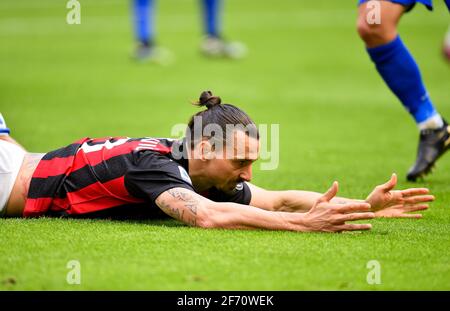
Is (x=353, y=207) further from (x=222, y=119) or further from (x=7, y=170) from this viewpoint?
(x=7, y=170)

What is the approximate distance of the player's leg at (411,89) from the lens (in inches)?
251

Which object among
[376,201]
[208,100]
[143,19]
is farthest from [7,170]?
[143,19]

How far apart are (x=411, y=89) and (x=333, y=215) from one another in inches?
86.4

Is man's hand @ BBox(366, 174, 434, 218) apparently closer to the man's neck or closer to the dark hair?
the dark hair

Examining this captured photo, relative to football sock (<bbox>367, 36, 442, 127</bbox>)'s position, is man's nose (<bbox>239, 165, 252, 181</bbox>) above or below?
below

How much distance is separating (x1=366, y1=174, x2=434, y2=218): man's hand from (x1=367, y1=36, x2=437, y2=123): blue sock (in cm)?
143

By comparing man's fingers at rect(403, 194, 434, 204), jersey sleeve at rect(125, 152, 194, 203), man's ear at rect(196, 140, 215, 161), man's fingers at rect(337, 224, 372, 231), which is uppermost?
man's ear at rect(196, 140, 215, 161)

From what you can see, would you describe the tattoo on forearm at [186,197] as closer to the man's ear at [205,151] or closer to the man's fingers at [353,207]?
the man's ear at [205,151]

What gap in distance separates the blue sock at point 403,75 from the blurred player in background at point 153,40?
289 inches

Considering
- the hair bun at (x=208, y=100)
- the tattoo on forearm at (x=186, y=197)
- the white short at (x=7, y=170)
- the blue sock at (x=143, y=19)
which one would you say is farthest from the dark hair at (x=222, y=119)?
the blue sock at (x=143, y=19)

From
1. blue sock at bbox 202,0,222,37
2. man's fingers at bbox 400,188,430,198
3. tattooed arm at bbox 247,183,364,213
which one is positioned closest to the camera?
man's fingers at bbox 400,188,430,198

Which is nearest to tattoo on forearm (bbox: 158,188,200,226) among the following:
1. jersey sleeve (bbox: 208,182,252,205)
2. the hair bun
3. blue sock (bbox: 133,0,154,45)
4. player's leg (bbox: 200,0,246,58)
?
jersey sleeve (bbox: 208,182,252,205)

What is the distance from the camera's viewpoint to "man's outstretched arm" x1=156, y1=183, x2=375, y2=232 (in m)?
4.58

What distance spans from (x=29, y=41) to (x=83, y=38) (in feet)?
3.37
